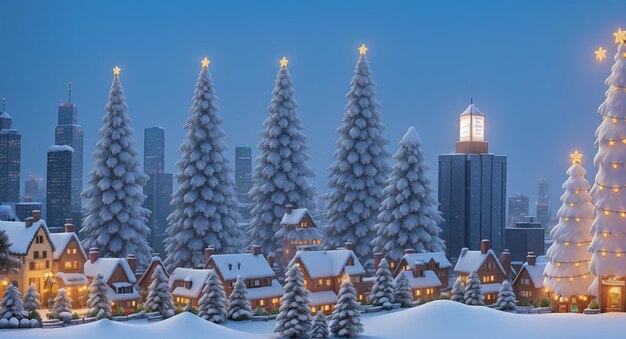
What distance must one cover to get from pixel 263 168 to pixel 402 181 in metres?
10.7

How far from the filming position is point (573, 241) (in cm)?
4903

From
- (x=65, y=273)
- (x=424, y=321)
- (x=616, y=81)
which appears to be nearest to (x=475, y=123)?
(x=616, y=81)

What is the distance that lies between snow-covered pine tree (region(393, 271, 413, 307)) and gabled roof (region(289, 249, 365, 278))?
8.52 ft

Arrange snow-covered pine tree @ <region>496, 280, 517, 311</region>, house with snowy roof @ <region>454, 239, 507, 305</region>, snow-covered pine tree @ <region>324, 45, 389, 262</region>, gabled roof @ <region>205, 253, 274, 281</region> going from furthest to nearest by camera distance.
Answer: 1. snow-covered pine tree @ <region>324, 45, 389, 262</region>
2. house with snowy roof @ <region>454, 239, 507, 305</region>
3. gabled roof @ <region>205, 253, 274, 281</region>
4. snow-covered pine tree @ <region>496, 280, 517, 311</region>

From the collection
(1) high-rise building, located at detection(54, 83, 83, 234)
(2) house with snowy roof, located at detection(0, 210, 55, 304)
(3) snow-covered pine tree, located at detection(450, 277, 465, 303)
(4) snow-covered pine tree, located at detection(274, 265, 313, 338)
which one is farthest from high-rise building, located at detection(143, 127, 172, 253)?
(4) snow-covered pine tree, located at detection(274, 265, 313, 338)

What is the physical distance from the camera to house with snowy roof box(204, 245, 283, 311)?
5297 centimetres

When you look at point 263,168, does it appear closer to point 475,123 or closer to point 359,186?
point 359,186

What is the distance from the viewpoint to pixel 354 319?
145ft

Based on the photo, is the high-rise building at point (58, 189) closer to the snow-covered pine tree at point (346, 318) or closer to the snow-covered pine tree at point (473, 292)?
the snow-covered pine tree at point (473, 292)

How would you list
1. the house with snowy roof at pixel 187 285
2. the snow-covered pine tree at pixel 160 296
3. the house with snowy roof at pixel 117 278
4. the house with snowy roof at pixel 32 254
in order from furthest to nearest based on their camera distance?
the house with snowy roof at pixel 32 254, the house with snowy roof at pixel 117 278, the house with snowy roof at pixel 187 285, the snow-covered pine tree at pixel 160 296

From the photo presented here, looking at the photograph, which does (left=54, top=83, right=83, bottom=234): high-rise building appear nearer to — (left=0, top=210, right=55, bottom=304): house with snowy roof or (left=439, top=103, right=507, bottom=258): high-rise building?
(left=0, top=210, right=55, bottom=304): house with snowy roof

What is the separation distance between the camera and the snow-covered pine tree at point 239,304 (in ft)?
161

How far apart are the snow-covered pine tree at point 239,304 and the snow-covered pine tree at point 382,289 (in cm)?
817

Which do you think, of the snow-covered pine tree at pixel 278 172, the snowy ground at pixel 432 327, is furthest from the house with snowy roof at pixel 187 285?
the snow-covered pine tree at pixel 278 172
